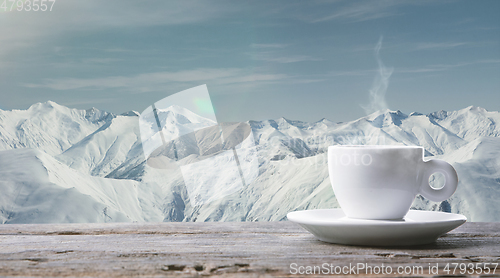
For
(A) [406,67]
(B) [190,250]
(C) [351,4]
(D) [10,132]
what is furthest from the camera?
(D) [10,132]

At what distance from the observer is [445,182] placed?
1.52 ft

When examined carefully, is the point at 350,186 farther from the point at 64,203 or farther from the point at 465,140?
the point at 64,203

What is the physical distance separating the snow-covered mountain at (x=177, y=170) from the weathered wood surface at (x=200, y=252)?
11.8ft

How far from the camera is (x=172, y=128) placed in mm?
4660

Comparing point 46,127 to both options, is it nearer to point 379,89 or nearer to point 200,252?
point 379,89

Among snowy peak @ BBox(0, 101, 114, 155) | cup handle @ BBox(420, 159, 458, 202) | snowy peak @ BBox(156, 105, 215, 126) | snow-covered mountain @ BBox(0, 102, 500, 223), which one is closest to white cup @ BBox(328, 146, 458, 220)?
cup handle @ BBox(420, 159, 458, 202)

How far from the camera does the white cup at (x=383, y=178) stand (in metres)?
0.44

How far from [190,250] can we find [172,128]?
14.3 feet

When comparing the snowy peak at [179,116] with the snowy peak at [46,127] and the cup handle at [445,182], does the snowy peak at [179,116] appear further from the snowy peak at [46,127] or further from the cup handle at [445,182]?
A: the cup handle at [445,182]

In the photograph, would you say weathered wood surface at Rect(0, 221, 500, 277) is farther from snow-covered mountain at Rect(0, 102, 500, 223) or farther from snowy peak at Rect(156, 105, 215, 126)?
snowy peak at Rect(156, 105, 215, 126)

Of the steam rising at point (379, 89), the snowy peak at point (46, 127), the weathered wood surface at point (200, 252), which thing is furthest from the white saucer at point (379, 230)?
the snowy peak at point (46, 127)

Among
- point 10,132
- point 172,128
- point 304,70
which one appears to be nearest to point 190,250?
point 172,128

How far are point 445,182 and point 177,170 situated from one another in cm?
747

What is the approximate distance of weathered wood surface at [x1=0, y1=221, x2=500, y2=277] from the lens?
327 millimetres
